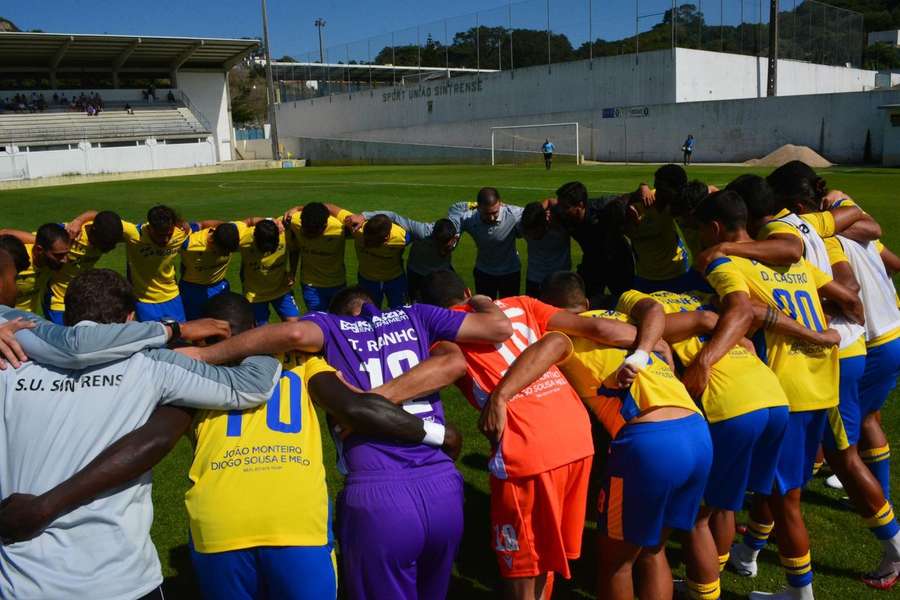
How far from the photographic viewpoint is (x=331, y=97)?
7631 cm

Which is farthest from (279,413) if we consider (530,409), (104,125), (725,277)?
(104,125)

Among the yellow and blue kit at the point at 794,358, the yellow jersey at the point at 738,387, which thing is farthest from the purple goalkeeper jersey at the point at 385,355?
the yellow and blue kit at the point at 794,358

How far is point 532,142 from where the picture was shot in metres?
55.6

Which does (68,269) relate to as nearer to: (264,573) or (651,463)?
(264,573)

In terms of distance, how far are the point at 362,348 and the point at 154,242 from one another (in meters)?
6.20

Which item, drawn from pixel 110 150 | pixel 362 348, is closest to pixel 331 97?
pixel 110 150

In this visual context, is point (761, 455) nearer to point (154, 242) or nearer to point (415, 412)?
point (415, 412)

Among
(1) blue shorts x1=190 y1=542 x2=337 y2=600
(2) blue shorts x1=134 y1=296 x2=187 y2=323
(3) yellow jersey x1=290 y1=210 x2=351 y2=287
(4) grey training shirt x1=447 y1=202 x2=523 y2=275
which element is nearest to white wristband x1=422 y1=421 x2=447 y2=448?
(1) blue shorts x1=190 y1=542 x2=337 y2=600

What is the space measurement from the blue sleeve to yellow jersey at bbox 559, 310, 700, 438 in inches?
88.6

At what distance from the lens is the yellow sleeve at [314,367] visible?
3700mm

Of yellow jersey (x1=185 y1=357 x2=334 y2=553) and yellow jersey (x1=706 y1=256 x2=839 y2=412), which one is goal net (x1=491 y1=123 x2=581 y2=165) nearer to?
yellow jersey (x1=706 y1=256 x2=839 y2=412)

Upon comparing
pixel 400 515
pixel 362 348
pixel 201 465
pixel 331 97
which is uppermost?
pixel 331 97

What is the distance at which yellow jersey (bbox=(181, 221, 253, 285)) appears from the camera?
9.45 meters

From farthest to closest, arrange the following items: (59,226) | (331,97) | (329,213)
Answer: (331,97) < (329,213) < (59,226)
